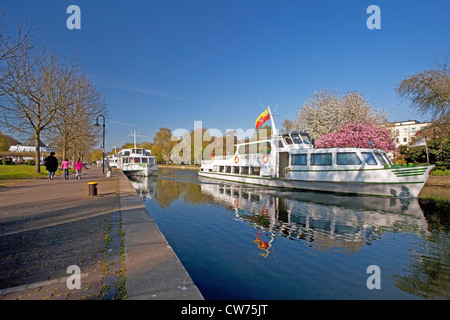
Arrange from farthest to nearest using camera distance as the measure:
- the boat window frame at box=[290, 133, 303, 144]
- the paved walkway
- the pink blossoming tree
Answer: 1. the pink blossoming tree
2. the boat window frame at box=[290, 133, 303, 144]
3. the paved walkway

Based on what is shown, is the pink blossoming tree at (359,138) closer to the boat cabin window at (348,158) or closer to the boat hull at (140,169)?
the boat cabin window at (348,158)

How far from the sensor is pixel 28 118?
2398 centimetres

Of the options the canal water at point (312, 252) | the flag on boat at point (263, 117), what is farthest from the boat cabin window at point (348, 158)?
the flag on boat at point (263, 117)

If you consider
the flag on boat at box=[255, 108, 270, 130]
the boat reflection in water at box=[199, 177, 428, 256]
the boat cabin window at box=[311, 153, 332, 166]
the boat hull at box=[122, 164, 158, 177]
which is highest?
the flag on boat at box=[255, 108, 270, 130]

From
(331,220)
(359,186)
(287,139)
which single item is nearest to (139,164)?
(287,139)

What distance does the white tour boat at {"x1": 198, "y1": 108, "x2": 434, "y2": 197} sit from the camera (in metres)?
15.5

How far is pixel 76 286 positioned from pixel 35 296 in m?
0.48

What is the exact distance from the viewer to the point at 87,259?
4574 mm

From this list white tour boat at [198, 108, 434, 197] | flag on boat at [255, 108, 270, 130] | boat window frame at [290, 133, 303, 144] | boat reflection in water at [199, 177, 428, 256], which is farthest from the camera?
flag on boat at [255, 108, 270, 130]

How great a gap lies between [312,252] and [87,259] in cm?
533

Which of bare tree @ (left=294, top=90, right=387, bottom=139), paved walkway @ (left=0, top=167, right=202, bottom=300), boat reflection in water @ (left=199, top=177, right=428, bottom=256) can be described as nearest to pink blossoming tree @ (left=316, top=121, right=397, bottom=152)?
bare tree @ (left=294, top=90, right=387, bottom=139)

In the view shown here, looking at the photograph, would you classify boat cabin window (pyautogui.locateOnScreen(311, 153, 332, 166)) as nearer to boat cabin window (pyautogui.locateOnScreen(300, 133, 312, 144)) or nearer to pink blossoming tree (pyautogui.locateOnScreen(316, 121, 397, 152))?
boat cabin window (pyautogui.locateOnScreen(300, 133, 312, 144))
